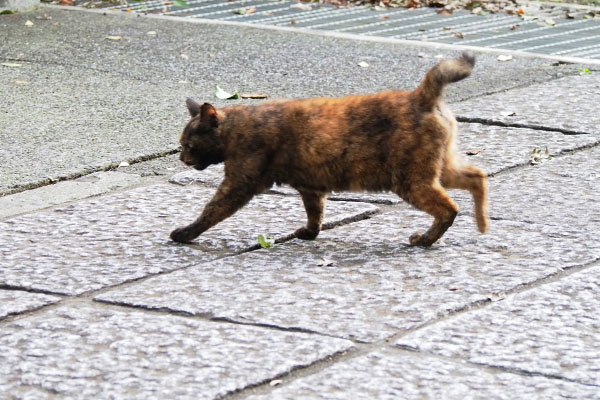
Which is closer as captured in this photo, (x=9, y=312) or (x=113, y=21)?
(x=9, y=312)

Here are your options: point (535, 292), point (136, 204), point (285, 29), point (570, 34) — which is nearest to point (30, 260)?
point (136, 204)

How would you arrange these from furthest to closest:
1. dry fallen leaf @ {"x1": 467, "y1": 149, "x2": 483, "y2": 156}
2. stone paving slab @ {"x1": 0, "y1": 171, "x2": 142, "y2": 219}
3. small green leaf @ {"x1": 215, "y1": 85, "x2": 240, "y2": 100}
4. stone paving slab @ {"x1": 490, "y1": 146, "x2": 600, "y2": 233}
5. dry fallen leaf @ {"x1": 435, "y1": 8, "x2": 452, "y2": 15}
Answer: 1. dry fallen leaf @ {"x1": 435, "y1": 8, "x2": 452, "y2": 15}
2. small green leaf @ {"x1": 215, "y1": 85, "x2": 240, "y2": 100}
3. dry fallen leaf @ {"x1": 467, "y1": 149, "x2": 483, "y2": 156}
4. stone paving slab @ {"x1": 0, "y1": 171, "x2": 142, "y2": 219}
5. stone paving slab @ {"x1": 490, "y1": 146, "x2": 600, "y2": 233}

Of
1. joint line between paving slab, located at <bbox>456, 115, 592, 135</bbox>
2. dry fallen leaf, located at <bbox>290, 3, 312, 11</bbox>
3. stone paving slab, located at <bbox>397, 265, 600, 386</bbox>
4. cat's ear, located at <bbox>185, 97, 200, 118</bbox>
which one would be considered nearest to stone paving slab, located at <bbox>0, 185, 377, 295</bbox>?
cat's ear, located at <bbox>185, 97, 200, 118</bbox>

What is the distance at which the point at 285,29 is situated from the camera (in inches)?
386

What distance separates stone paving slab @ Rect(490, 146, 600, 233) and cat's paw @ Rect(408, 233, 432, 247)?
58cm

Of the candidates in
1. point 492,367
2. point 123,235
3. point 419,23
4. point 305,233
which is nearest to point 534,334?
point 492,367

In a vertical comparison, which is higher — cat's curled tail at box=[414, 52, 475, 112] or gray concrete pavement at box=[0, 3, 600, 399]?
cat's curled tail at box=[414, 52, 475, 112]

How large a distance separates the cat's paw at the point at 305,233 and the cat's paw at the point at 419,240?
1.39 ft

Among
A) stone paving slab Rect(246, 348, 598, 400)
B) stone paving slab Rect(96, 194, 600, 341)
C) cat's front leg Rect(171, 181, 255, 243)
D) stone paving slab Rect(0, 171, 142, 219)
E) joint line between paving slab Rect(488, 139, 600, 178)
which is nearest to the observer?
stone paving slab Rect(246, 348, 598, 400)

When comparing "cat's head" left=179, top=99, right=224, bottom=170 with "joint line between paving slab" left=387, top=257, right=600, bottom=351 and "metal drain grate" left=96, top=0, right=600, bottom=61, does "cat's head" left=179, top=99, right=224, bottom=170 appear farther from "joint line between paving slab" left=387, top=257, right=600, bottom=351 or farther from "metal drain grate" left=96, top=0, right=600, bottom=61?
"metal drain grate" left=96, top=0, right=600, bottom=61

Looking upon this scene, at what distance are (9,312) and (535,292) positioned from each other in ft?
6.16

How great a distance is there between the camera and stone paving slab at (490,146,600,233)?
16.2ft

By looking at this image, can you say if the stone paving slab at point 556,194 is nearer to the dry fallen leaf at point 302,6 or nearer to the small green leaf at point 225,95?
the small green leaf at point 225,95

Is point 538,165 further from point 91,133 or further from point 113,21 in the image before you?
point 113,21
